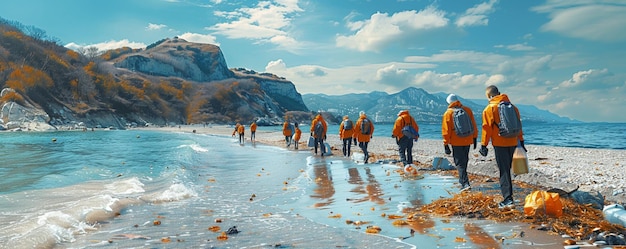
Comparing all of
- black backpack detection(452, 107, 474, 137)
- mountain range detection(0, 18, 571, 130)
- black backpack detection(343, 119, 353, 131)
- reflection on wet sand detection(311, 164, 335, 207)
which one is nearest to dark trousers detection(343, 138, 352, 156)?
black backpack detection(343, 119, 353, 131)

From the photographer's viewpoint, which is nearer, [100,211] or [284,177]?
[100,211]

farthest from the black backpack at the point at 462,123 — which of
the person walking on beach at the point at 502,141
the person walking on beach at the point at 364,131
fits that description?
the person walking on beach at the point at 364,131

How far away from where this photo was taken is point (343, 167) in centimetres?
1631

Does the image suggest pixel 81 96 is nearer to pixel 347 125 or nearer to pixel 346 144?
pixel 346 144

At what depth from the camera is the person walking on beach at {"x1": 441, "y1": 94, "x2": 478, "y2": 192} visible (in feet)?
29.6

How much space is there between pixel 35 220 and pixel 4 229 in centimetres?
61

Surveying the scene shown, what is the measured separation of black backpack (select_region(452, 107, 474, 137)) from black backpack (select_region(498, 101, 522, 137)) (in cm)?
183

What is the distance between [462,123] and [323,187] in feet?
13.8

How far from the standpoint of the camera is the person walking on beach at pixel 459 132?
9.02 m

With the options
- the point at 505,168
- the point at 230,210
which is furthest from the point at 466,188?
the point at 230,210

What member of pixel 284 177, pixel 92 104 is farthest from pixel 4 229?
pixel 92 104

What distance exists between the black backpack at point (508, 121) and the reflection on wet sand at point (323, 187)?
3.82m

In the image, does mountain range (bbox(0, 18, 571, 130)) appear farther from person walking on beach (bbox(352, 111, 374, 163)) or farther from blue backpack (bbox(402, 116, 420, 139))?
blue backpack (bbox(402, 116, 420, 139))

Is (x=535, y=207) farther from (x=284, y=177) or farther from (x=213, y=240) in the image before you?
(x=284, y=177)
